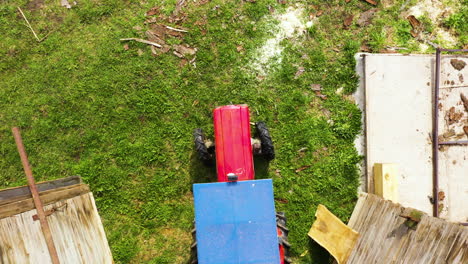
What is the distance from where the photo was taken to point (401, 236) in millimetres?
5211

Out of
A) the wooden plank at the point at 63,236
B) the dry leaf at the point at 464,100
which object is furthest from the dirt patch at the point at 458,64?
the wooden plank at the point at 63,236

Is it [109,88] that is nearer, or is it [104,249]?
[104,249]

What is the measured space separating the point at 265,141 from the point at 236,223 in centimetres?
185

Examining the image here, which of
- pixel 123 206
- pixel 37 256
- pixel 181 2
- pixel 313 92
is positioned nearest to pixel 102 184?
pixel 123 206

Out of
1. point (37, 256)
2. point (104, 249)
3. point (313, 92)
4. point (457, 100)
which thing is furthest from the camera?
point (313, 92)

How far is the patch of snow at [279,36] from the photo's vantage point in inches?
282

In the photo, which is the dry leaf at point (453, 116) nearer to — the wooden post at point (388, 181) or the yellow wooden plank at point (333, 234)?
the wooden post at point (388, 181)

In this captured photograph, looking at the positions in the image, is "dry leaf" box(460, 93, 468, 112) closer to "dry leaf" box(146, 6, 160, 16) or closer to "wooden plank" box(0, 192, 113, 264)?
"dry leaf" box(146, 6, 160, 16)

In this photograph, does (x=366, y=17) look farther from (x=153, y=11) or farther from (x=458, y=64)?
(x=153, y=11)

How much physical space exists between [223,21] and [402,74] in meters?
3.95

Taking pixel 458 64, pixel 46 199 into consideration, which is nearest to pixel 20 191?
pixel 46 199

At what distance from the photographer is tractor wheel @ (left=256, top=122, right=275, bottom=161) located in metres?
6.21

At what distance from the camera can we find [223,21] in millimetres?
7234

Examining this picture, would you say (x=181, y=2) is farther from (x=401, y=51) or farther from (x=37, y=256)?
(x=37, y=256)
